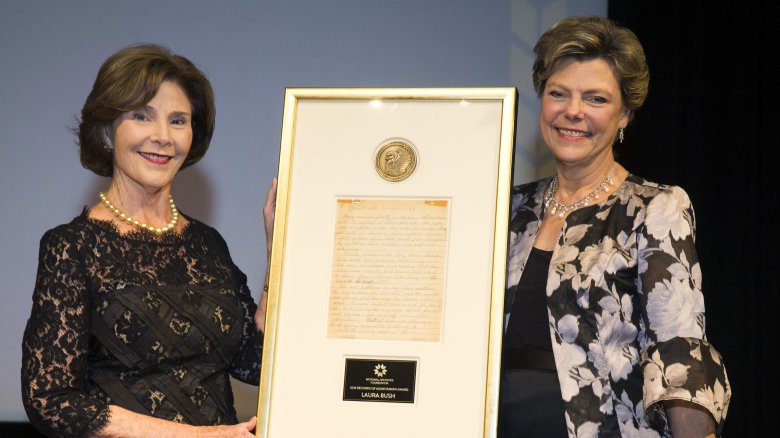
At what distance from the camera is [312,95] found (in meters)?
2.46

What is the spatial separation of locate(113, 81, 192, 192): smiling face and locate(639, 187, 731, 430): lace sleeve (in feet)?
4.07

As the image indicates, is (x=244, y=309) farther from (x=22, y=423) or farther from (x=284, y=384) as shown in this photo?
(x=22, y=423)

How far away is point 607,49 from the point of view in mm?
2535

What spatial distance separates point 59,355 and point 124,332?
167 mm

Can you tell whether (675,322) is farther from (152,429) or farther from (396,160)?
(152,429)

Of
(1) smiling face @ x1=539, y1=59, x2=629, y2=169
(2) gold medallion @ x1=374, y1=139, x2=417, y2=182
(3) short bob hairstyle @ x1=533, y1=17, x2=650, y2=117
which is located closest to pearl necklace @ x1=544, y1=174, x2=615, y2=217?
(1) smiling face @ x1=539, y1=59, x2=629, y2=169

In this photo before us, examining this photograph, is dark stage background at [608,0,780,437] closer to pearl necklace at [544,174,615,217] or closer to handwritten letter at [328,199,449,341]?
pearl necklace at [544,174,615,217]

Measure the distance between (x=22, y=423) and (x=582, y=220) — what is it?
224cm

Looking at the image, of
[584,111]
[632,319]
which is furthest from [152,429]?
[584,111]

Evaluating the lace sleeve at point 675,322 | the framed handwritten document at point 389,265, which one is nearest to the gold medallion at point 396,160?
the framed handwritten document at point 389,265

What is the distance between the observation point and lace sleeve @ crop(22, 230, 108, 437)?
7.82 ft

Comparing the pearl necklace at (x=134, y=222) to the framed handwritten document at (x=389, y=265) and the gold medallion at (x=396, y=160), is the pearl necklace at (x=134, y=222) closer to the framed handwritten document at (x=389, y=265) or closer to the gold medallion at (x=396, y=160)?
the framed handwritten document at (x=389, y=265)

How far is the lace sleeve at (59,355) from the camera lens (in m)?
2.38

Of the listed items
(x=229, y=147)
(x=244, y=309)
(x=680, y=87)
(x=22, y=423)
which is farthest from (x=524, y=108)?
(x=22, y=423)
